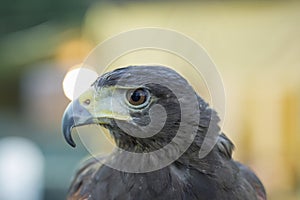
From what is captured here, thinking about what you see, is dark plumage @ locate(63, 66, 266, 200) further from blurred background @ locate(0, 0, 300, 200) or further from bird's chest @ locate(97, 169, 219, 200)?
blurred background @ locate(0, 0, 300, 200)

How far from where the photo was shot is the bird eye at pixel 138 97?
1.60 m

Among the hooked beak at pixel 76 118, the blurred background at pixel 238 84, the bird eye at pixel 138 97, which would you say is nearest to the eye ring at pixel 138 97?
the bird eye at pixel 138 97

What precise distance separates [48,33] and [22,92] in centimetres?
121

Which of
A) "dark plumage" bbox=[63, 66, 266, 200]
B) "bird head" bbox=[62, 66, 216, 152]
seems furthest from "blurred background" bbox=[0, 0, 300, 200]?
"bird head" bbox=[62, 66, 216, 152]

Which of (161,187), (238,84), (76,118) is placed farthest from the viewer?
(238,84)

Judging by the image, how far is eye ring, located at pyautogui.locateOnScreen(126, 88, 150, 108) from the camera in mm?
1597

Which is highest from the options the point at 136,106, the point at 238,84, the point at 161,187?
the point at 136,106

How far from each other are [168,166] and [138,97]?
241mm

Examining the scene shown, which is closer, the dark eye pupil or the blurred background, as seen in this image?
the dark eye pupil

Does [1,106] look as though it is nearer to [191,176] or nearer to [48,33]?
[48,33]

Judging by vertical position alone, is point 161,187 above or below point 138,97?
below

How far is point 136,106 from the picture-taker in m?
1.62

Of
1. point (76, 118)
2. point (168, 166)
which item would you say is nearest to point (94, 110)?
point (76, 118)

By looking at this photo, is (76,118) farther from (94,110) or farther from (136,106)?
(136,106)
